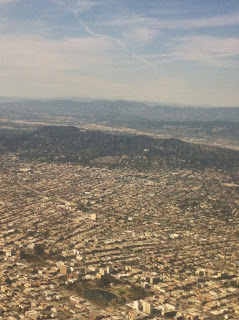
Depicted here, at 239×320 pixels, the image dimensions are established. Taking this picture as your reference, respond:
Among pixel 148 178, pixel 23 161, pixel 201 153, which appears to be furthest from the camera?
pixel 201 153

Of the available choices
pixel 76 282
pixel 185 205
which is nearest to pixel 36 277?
pixel 76 282

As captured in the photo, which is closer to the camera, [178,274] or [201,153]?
[178,274]

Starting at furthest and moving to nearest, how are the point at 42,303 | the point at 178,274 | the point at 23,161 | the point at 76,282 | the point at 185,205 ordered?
1. the point at 23,161
2. the point at 185,205
3. the point at 178,274
4. the point at 76,282
5. the point at 42,303

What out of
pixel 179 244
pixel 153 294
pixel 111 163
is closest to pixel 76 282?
pixel 153 294

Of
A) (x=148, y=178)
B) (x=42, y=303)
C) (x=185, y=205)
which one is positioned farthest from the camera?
(x=148, y=178)

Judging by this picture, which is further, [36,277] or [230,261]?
[230,261]

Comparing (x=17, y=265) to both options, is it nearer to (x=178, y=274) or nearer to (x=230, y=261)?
(x=178, y=274)

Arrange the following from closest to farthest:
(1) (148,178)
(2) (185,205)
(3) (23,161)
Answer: (2) (185,205)
(1) (148,178)
(3) (23,161)

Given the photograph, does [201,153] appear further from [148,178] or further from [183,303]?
[183,303]
